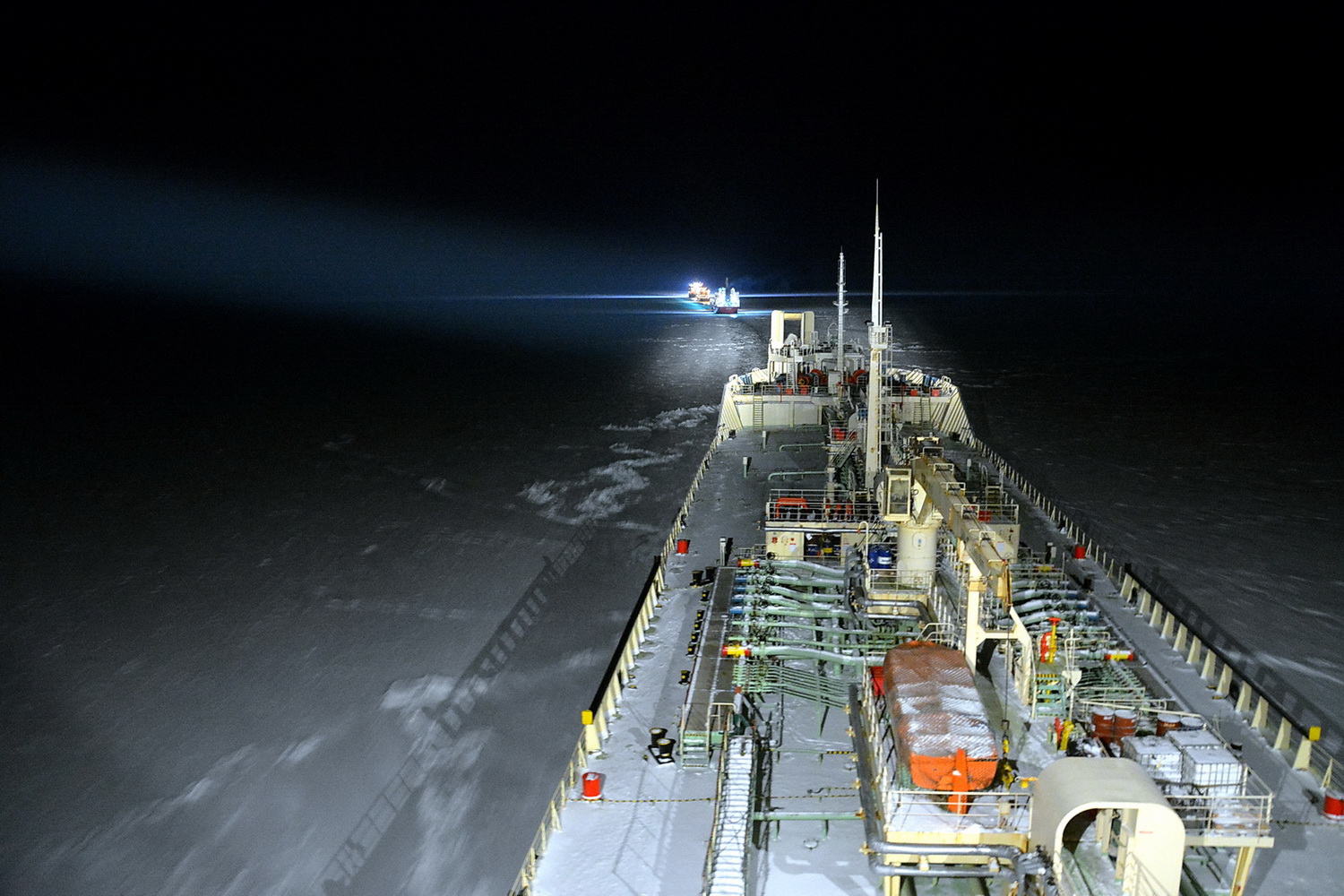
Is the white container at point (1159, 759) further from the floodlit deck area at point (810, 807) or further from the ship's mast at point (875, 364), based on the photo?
the ship's mast at point (875, 364)

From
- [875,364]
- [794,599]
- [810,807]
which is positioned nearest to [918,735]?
[810,807]

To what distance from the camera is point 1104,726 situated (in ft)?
46.6

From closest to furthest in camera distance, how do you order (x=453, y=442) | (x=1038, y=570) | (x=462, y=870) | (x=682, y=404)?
(x=462, y=870)
(x=1038, y=570)
(x=453, y=442)
(x=682, y=404)

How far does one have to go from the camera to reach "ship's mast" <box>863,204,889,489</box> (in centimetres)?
2444

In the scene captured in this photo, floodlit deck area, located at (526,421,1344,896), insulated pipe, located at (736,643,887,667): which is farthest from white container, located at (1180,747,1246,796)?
insulated pipe, located at (736,643,887,667)

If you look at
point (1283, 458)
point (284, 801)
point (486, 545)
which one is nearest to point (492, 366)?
point (486, 545)

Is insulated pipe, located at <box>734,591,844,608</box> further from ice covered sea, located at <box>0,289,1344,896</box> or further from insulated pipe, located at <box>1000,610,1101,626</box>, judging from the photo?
ice covered sea, located at <box>0,289,1344,896</box>

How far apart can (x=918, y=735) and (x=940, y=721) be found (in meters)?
0.49

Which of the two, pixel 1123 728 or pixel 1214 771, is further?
pixel 1123 728

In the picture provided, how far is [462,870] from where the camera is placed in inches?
689

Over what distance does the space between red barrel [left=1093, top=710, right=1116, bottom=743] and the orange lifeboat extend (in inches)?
74.4

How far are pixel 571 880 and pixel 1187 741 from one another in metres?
9.34

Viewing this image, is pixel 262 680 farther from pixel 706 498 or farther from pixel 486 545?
pixel 706 498

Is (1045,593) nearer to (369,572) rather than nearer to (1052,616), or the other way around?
(1052,616)
